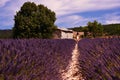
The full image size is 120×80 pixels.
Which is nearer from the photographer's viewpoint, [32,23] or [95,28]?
[32,23]

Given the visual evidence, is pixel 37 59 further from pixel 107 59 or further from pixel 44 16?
pixel 44 16

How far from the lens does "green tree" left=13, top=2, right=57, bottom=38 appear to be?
2290 inches

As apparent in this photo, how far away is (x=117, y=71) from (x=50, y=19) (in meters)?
57.9

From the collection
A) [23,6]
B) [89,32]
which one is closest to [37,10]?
[23,6]

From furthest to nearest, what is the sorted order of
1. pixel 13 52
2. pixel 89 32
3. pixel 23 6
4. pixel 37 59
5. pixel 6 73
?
pixel 89 32
pixel 23 6
pixel 37 59
pixel 13 52
pixel 6 73

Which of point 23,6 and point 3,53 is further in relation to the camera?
point 23,6

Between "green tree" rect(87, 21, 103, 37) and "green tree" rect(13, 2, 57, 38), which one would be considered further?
"green tree" rect(87, 21, 103, 37)

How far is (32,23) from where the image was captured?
195ft

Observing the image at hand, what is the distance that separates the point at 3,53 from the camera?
589 centimetres

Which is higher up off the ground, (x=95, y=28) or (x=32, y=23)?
(x=32, y=23)

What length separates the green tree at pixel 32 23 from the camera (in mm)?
58156

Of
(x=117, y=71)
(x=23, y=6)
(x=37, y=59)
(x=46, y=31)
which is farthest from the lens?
(x=23, y=6)

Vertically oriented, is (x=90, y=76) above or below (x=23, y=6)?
below

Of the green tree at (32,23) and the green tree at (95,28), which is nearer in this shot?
the green tree at (32,23)
